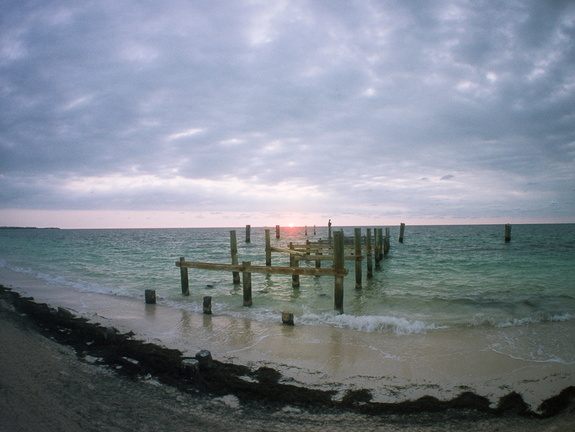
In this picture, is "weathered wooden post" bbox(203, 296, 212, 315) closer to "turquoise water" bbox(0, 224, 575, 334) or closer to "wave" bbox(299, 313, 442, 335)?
"turquoise water" bbox(0, 224, 575, 334)

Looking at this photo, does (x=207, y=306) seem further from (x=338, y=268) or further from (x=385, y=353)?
(x=385, y=353)

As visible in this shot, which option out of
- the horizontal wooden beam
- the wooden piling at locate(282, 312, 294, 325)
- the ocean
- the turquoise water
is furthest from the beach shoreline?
the horizontal wooden beam

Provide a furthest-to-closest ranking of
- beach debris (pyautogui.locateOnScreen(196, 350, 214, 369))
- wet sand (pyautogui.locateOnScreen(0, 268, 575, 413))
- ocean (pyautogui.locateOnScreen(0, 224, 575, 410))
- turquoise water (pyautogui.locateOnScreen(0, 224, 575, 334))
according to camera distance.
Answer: turquoise water (pyautogui.locateOnScreen(0, 224, 575, 334)), ocean (pyautogui.locateOnScreen(0, 224, 575, 410)), beach debris (pyautogui.locateOnScreen(196, 350, 214, 369)), wet sand (pyautogui.locateOnScreen(0, 268, 575, 413))

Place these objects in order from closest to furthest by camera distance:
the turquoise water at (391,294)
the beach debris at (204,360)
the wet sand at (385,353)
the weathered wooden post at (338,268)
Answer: the wet sand at (385,353), the beach debris at (204,360), the turquoise water at (391,294), the weathered wooden post at (338,268)

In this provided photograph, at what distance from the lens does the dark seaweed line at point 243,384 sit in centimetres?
410

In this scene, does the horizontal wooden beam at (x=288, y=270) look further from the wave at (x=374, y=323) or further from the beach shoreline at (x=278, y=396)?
the beach shoreline at (x=278, y=396)

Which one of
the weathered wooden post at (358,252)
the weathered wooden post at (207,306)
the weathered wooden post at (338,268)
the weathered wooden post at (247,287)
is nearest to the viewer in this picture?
the weathered wooden post at (207,306)

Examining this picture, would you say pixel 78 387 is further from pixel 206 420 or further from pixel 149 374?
pixel 206 420

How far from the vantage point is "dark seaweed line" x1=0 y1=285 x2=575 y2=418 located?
410 centimetres

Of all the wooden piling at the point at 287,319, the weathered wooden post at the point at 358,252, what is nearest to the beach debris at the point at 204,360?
the wooden piling at the point at 287,319

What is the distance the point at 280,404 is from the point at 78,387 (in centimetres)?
301

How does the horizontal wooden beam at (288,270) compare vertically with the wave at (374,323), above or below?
above

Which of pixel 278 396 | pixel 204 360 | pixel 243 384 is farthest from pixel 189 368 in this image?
pixel 278 396

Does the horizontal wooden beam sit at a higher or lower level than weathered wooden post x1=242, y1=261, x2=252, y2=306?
higher
